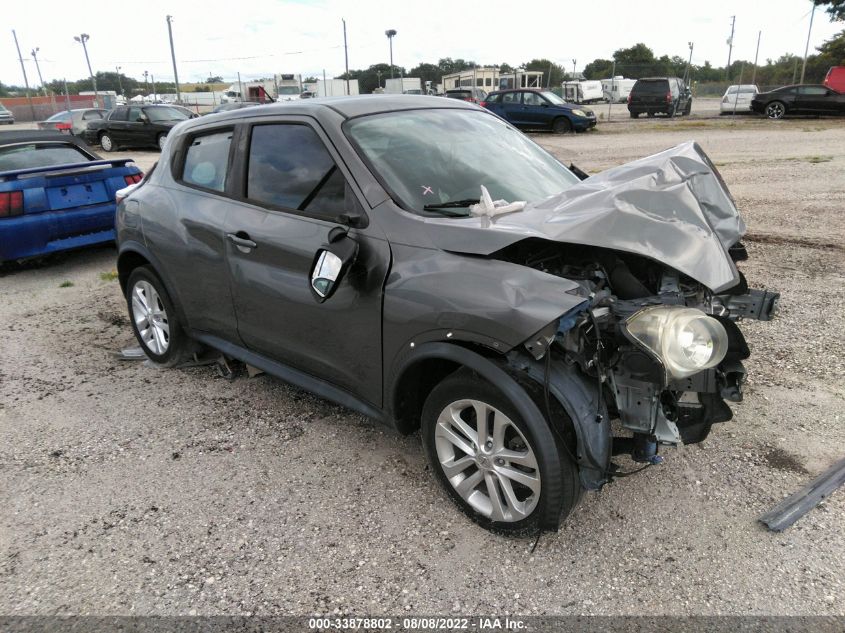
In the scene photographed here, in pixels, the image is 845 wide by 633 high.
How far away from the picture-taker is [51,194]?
681 centimetres

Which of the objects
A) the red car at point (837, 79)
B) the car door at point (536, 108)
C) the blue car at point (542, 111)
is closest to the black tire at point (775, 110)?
the red car at point (837, 79)

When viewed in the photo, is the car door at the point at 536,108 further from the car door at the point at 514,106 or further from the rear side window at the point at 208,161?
the rear side window at the point at 208,161

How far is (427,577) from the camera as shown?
2.54 meters

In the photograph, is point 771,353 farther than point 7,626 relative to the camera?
Yes

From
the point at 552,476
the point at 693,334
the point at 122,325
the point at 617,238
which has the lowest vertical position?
the point at 122,325

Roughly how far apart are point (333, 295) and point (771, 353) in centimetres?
315

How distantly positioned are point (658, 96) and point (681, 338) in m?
27.0

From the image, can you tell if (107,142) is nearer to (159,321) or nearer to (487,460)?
(159,321)

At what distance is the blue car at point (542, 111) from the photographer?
2158 cm

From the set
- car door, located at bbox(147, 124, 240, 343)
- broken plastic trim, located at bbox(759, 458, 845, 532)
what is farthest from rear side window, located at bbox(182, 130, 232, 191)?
broken plastic trim, located at bbox(759, 458, 845, 532)

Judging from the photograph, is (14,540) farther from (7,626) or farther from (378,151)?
(378,151)

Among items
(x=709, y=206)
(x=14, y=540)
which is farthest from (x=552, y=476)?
(x=14, y=540)

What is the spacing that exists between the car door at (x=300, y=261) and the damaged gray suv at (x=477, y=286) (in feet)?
0.04

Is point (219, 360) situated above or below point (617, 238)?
below
